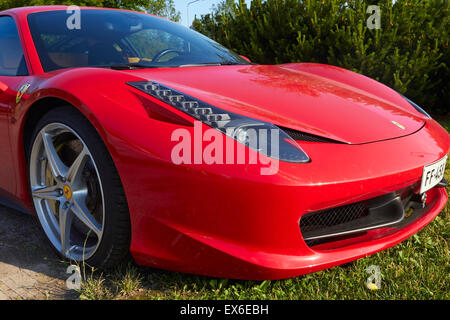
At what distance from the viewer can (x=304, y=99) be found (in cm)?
206

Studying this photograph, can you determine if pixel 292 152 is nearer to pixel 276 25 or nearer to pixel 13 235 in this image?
pixel 13 235

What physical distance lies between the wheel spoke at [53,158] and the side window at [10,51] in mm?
512

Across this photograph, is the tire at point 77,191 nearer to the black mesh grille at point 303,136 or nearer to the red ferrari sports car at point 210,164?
the red ferrari sports car at point 210,164

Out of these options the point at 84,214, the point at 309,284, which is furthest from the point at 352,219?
the point at 84,214

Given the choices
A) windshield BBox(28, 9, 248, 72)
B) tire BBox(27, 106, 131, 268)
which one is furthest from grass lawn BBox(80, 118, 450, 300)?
windshield BBox(28, 9, 248, 72)

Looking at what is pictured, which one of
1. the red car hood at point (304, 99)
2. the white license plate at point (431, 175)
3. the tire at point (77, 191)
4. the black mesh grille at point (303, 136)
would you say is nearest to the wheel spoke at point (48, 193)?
the tire at point (77, 191)

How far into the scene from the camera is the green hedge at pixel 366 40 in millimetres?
5910

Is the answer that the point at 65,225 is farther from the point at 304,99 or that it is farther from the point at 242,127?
the point at 304,99

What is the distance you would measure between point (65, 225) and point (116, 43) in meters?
1.14

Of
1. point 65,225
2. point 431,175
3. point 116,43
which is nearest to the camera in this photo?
point 431,175

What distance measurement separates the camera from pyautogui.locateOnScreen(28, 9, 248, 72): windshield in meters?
2.40

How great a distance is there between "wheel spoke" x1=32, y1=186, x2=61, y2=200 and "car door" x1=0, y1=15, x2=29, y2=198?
225 millimetres

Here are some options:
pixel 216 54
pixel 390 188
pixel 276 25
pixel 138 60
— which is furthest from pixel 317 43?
pixel 390 188

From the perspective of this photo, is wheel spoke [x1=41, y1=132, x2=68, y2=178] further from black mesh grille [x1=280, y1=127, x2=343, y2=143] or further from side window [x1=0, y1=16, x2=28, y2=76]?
black mesh grille [x1=280, y1=127, x2=343, y2=143]
